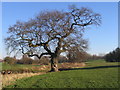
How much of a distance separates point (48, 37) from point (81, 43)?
5.07 meters

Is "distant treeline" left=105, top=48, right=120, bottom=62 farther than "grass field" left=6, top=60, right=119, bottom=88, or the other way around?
"distant treeline" left=105, top=48, right=120, bottom=62

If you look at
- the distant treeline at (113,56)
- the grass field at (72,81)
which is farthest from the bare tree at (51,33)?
the distant treeline at (113,56)

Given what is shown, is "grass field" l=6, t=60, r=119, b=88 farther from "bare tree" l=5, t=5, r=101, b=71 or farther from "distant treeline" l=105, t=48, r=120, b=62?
"distant treeline" l=105, t=48, r=120, b=62

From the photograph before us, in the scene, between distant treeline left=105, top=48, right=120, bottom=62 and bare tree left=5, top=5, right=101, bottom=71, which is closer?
bare tree left=5, top=5, right=101, bottom=71

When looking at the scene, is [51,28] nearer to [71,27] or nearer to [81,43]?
[71,27]

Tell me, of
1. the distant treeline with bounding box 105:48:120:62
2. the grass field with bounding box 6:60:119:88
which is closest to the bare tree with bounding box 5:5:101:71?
the grass field with bounding box 6:60:119:88

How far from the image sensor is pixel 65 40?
81.9 ft

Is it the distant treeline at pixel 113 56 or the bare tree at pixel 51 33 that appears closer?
the bare tree at pixel 51 33

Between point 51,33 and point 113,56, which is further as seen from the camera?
point 113,56

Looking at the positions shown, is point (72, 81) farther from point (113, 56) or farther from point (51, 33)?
point (113, 56)

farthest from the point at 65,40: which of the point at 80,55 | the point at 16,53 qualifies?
the point at 16,53

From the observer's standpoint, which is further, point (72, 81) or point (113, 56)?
point (113, 56)

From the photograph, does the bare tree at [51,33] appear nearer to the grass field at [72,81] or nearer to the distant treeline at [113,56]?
the grass field at [72,81]

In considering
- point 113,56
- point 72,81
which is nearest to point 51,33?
point 72,81
